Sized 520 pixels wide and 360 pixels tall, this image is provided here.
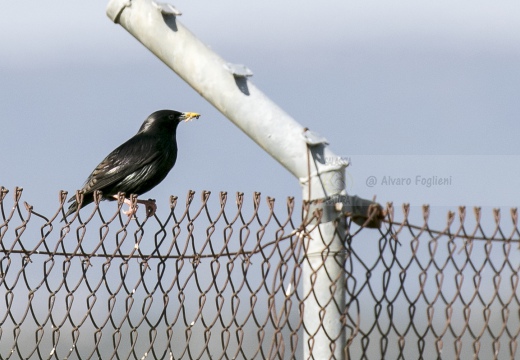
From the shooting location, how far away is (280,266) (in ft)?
11.0

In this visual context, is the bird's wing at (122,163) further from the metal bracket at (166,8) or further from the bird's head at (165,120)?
the metal bracket at (166,8)

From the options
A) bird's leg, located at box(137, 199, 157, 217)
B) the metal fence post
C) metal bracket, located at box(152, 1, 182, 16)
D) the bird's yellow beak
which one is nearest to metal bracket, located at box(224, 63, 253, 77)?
the metal fence post

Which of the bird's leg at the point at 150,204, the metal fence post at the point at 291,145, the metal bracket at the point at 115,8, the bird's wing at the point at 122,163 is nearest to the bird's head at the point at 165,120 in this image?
the bird's wing at the point at 122,163

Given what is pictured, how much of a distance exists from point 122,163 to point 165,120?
687mm

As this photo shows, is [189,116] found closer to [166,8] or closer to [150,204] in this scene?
[150,204]

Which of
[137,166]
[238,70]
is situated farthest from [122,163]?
[238,70]

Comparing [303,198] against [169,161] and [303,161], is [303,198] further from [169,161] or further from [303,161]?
[169,161]

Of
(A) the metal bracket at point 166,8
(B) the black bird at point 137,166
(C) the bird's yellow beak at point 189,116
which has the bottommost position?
(A) the metal bracket at point 166,8

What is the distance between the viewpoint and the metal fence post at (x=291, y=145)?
3.22 m

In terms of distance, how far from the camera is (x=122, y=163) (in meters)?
6.57

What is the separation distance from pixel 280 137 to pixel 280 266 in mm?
467

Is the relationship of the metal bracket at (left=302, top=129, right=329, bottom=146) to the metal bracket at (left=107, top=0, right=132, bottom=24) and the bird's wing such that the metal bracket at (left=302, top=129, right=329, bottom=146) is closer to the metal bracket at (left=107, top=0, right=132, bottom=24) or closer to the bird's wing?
the metal bracket at (left=107, top=0, right=132, bottom=24)

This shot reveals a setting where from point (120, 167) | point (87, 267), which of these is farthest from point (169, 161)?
point (87, 267)

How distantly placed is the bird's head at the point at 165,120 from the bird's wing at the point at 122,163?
248 mm
